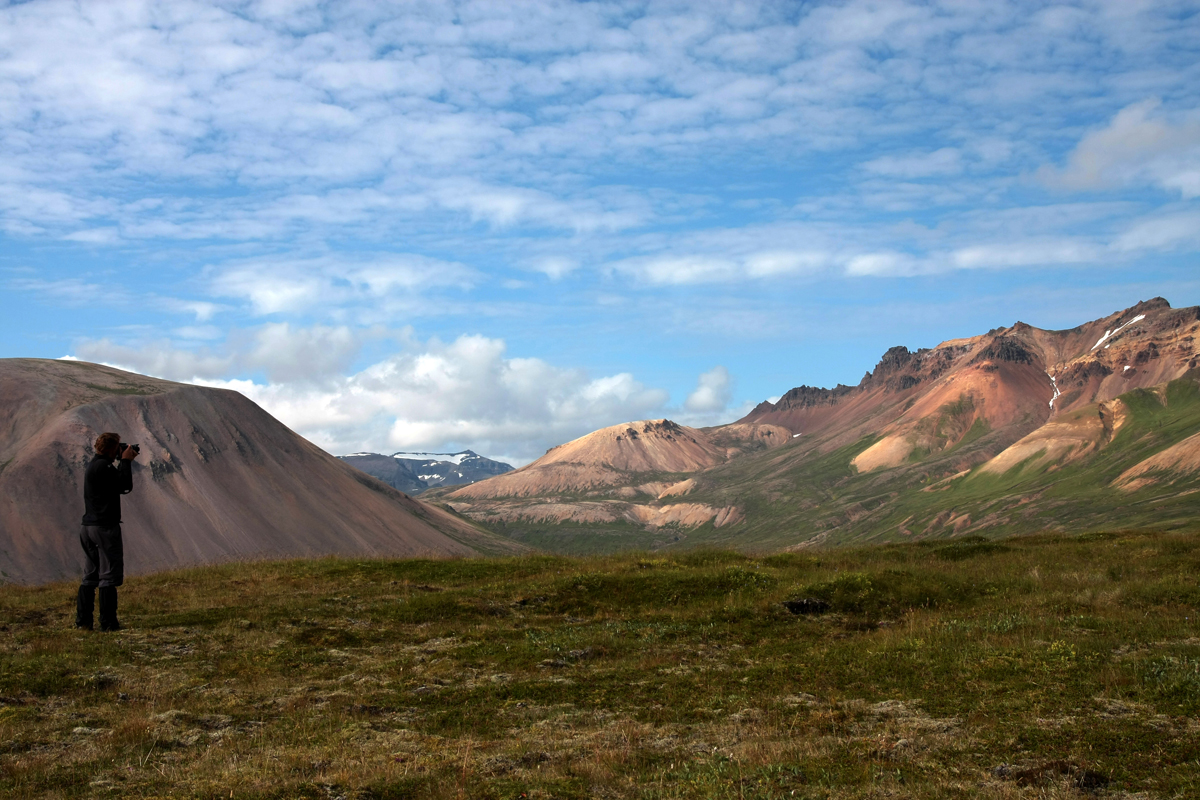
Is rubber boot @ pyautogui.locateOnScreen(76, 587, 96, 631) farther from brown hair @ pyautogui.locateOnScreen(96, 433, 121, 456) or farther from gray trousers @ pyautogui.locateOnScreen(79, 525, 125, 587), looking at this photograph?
brown hair @ pyautogui.locateOnScreen(96, 433, 121, 456)

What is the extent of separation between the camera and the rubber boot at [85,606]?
19062 millimetres

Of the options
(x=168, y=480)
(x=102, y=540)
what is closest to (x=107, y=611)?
(x=102, y=540)

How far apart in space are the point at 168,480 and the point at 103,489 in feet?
388

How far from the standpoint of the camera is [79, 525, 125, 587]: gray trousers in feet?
62.0

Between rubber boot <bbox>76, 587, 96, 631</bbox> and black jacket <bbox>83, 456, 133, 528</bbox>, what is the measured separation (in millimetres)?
1621

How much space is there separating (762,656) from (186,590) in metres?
17.6

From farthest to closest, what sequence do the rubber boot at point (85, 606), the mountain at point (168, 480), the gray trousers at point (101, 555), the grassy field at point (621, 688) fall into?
the mountain at point (168, 480)
the rubber boot at point (85, 606)
the gray trousers at point (101, 555)
the grassy field at point (621, 688)

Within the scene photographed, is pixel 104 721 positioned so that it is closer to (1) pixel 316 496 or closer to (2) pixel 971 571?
(2) pixel 971 571

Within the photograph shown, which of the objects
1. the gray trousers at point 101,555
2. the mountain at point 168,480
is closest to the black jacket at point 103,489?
the gray trousers at point 101,555

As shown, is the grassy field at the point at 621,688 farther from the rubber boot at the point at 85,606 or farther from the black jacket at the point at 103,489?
the black jacket at the point at 103,489

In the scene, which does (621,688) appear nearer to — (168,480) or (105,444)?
(105,444)

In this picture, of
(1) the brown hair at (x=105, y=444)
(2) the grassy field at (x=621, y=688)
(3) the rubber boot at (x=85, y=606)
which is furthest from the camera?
(1) the brown hair at (x=105, y=444)

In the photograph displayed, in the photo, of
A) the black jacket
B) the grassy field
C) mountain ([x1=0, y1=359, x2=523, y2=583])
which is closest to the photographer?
the black jacket

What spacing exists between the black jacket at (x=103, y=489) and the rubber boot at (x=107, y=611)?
151 cm
